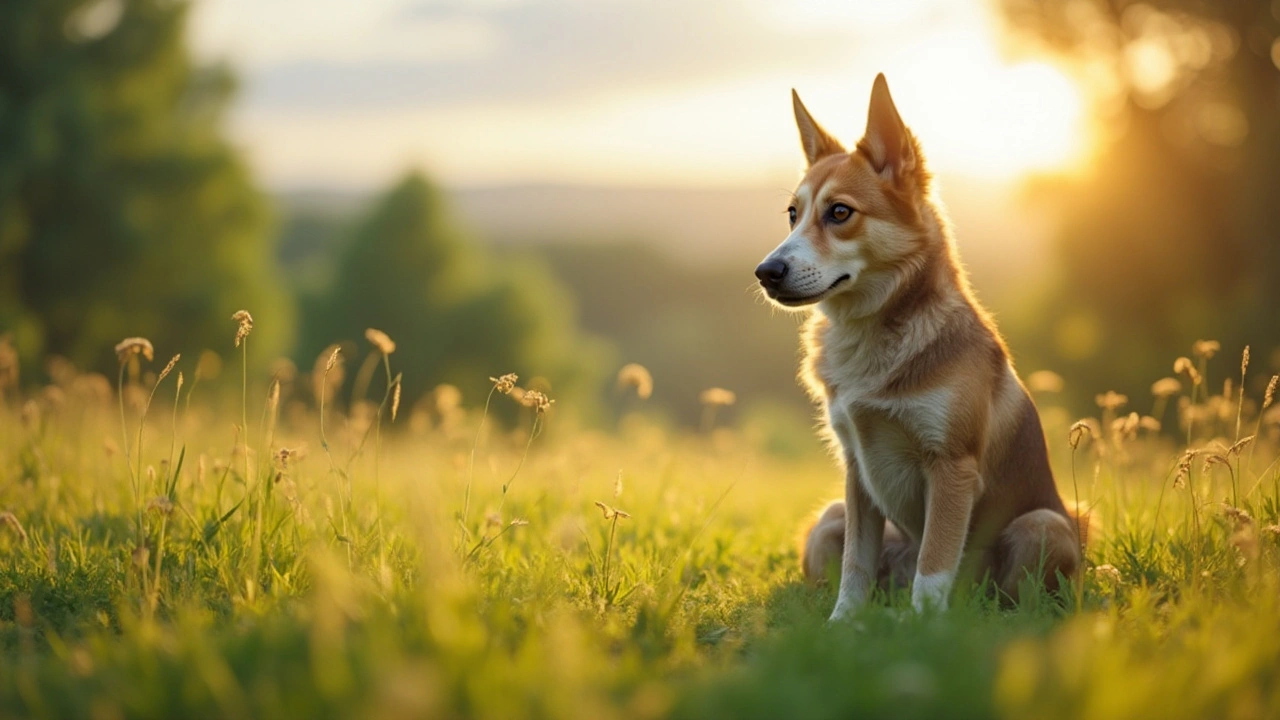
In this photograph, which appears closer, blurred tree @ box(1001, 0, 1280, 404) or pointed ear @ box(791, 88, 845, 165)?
pointed ear @ box(791, 88, 845, 165)

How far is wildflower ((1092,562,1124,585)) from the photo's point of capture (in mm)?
4090

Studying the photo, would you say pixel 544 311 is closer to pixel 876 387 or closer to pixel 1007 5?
pixel 1007 5

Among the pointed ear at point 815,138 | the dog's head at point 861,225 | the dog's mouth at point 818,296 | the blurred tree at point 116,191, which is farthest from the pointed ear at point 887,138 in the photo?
the blurred tree at point 116,191

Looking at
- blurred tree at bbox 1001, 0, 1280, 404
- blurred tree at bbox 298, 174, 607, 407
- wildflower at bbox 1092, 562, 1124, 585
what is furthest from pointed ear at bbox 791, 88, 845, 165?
blurred tree at bbox 298, 174, 607, 407

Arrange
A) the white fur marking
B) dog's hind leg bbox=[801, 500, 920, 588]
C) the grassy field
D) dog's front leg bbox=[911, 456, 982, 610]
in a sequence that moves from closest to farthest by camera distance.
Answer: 1. the grassy field
2. the white fur marking
3. dog's front leg bbox=[911, 456, 982, 610]
4. dog's hind leg bbox=[801, 500, 920, 588]

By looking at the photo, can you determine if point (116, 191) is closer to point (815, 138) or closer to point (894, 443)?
point (815, 138)

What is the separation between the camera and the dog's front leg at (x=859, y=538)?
179 inches

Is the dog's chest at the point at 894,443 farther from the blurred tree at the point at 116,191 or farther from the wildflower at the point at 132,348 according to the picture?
the blurred tree at the point at 116,191

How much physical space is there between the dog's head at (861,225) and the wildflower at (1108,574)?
1542mm

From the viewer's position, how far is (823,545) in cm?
495

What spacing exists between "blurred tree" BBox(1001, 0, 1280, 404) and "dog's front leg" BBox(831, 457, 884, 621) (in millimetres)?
15856

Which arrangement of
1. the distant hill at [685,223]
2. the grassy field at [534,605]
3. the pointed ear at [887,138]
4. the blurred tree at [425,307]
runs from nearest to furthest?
1. the grassy field at [534,605]
2. the pointed ear at [887,138]
3. the blurred tree at [425,307]
4. the distant hill at [685,223]

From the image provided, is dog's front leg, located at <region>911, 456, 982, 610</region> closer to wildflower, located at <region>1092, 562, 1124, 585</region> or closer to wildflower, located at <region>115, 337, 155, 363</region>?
wildflower, located at <region>1092, 562, 1124, 585</region>

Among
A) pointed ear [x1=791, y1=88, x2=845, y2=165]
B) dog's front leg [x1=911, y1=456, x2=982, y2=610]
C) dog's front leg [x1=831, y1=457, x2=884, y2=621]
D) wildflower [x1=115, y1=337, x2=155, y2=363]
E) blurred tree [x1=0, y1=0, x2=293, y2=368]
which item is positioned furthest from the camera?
blurred tree [x1=0, y1=0, x2=293, y2=368]
